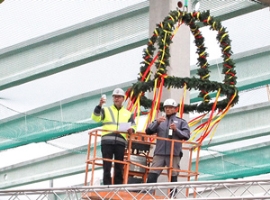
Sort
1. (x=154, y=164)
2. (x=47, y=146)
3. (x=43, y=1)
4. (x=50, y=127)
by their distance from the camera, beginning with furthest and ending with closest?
(x=47, y=146) → (x=50, y=127) → (x=43, y=1) → (x=154, y=164)

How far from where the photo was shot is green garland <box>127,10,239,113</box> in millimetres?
13062

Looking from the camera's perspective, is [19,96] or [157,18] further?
[19,96]

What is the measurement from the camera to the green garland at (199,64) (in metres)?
13.1

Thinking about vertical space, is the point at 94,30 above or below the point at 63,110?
above

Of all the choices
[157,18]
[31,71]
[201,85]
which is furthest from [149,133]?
[31,71]

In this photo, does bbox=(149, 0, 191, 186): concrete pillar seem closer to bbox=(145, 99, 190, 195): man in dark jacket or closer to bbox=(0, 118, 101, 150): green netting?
bbox=(145, 99, 190, 195): man in dark jacket

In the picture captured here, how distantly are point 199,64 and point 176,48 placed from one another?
111cm

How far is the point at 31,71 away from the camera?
18.0 metres

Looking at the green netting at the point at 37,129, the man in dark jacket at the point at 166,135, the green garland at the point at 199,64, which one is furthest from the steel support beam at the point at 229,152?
the man in dark jacket at the point at 166,135

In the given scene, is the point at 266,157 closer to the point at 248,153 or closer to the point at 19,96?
the point at 248,153

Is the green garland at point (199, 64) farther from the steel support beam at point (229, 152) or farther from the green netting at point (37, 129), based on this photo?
the steel support beam at point (229, 152)

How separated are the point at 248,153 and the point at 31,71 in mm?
6090

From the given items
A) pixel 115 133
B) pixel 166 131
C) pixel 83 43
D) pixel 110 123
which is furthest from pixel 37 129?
pixel 166 131

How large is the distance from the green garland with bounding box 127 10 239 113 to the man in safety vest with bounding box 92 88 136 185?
1417 millimetres
